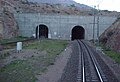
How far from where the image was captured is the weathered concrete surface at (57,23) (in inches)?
2840

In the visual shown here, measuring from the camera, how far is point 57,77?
65.3 feet

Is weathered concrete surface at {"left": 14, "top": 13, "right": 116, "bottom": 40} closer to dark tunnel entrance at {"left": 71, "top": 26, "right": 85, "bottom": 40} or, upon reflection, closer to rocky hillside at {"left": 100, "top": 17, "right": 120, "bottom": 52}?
dark tunnel entrance at {"left": 71, "top": 26, "right": 85, "bottom": 40}

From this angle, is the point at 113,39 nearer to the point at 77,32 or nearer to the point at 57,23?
the point at 57,23

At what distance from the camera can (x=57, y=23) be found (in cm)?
7269

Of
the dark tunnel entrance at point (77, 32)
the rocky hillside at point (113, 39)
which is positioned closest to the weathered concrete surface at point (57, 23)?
the dark tunnel entrance at point (77, 32)

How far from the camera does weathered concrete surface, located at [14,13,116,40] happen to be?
72.1 metres

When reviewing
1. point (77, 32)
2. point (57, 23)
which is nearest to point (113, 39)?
point (57, 23)

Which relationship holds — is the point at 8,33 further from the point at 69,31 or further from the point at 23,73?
the point at 23,73

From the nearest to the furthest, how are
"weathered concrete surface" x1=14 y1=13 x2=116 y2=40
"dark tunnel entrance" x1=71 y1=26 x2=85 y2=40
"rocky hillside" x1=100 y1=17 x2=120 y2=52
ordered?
"rocky hillside" x1=100 y1=17 x2=120 y2=52 → "weathered concrete surface" x1=14 y1=13 x2=116 y2=40 → "dark tunnel entrance" x1=71 y1=26 x2=85 y2=40

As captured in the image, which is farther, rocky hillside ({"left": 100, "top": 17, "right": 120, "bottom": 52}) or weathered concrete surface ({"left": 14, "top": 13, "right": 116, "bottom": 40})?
weathered concrete surface ({"left": 14, "top": 13, "right": 116, "bottom": 40})

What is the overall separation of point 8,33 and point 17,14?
28.5ft

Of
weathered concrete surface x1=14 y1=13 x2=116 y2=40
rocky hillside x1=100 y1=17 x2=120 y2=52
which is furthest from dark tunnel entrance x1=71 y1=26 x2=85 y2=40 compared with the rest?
rocky hillside x1=100 y1=17 x2=120 y2=52

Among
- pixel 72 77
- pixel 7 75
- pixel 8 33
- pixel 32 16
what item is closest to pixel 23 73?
pixel 7 75

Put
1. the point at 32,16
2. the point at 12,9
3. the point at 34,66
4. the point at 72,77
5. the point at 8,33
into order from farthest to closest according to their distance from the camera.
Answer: the point at 12,9, the point at 32,16, the point at 8,33, the point at 34,66, the point at 72,77
